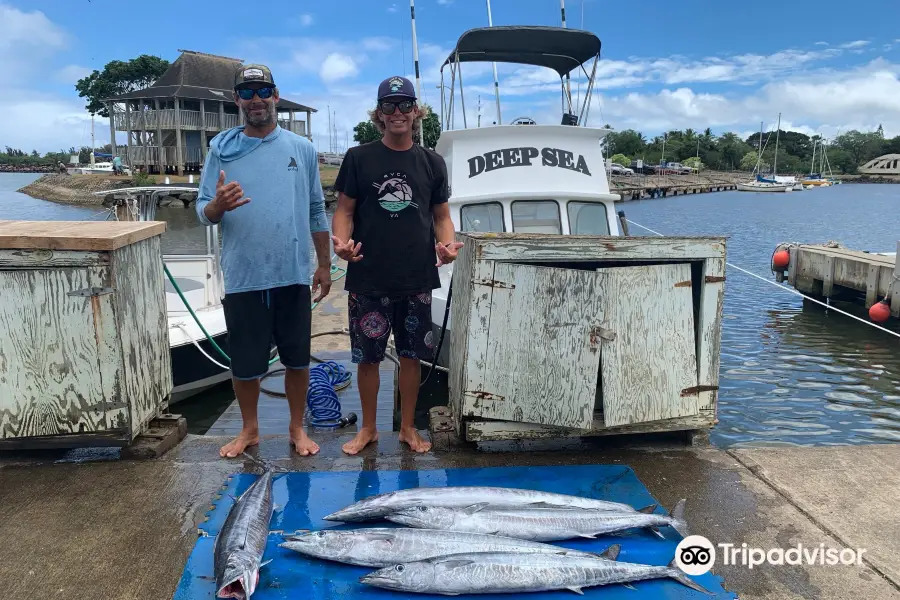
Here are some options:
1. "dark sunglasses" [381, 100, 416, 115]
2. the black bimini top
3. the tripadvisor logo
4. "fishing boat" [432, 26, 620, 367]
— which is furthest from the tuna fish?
the black bimini top

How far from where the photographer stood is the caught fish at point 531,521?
9.27ft

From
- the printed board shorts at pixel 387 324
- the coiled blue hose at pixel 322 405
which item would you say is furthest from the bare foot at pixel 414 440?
the coiled blue hose at pixel 322 405

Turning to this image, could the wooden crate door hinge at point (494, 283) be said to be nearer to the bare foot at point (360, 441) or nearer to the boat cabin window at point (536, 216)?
the bare foot at point (360, 441)

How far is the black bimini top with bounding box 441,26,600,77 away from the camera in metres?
8.68

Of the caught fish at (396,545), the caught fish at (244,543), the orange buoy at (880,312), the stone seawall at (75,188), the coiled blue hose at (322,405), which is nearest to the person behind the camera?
the caught fish at (244,543)

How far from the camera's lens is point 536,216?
7.93 meters

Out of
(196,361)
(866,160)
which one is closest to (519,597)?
(196,361)

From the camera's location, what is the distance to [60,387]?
359 centimetres

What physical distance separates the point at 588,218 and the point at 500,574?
611 centimetres

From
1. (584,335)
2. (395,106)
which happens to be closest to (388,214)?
(395,106)

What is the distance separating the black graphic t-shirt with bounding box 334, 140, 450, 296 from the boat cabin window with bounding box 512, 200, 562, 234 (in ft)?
13.8

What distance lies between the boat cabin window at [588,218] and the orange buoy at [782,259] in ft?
35.2

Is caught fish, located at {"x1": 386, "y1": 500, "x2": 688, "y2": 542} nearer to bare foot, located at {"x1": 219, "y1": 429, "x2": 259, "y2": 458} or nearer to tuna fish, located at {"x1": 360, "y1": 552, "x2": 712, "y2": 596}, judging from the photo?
tuna fish, located at {"x1": 360, "y1": 552, "x2": 712, "y2": 596}

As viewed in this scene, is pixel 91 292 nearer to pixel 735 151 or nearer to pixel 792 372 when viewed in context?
pixel 792 372
